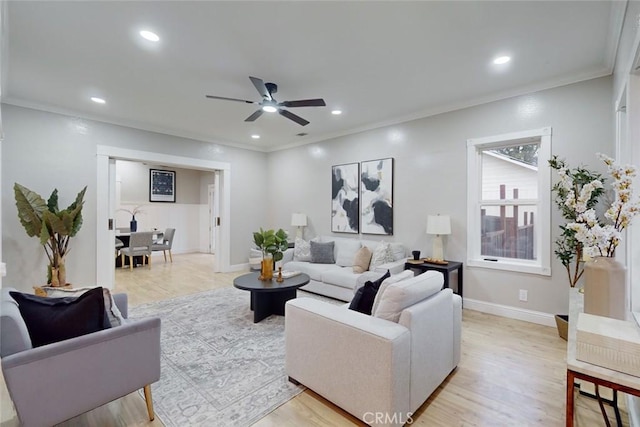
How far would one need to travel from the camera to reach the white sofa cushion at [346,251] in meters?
4.65

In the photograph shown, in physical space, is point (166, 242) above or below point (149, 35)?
below

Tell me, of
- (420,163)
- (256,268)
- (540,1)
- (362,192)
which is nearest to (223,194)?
(256,268)

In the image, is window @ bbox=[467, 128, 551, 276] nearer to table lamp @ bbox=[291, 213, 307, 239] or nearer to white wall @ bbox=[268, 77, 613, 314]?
white wall @ bbox=[268, 77, 613, 314]

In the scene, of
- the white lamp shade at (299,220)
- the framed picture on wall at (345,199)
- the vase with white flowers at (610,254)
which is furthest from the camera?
the white lamp shade at (299,220)

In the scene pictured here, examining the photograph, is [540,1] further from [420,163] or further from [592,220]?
[420,163]

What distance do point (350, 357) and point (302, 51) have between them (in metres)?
2.58

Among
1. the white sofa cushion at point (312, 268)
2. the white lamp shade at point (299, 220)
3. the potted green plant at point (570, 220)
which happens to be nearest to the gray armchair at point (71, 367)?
the white sofa cushion at point (312, 268)

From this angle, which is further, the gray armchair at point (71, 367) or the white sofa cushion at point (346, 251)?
the white sofa cushion at point (346, 251)

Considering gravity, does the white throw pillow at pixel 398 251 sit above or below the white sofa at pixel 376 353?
above

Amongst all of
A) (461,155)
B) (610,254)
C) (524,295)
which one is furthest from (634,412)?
(461,155)

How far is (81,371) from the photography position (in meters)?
1.53

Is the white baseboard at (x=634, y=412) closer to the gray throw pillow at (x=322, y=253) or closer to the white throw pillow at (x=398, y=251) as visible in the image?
the white throw pillow at (x=398, y=251)

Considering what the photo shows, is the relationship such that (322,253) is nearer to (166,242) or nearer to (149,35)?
(149,35)

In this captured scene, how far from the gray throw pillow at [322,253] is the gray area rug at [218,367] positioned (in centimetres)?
145
